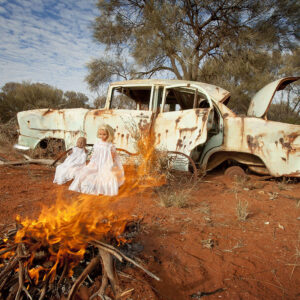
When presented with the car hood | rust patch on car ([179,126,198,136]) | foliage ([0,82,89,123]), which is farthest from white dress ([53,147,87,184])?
foliage ([0,82,89,123])

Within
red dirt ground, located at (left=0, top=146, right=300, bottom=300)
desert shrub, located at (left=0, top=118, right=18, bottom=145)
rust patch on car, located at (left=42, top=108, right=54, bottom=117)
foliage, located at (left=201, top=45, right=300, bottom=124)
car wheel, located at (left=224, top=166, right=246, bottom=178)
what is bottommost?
red dirt ground, located at (left=0, top=146, right=300, bottom=300)

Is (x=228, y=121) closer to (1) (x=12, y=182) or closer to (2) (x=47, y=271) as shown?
(2) (x=47, y=271)

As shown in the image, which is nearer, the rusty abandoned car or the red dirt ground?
the red dirt ground

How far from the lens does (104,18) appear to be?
435 inches

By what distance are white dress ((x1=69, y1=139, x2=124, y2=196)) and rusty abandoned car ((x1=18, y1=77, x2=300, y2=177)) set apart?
0.98 meters

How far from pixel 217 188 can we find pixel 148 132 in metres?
1.74

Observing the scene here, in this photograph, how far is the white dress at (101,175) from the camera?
3.20 meters

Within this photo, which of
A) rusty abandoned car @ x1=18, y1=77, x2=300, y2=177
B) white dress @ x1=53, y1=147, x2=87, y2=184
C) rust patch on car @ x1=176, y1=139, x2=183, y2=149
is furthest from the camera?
rust patch on car @ x1=176, y1=139, x2=183, y2=149

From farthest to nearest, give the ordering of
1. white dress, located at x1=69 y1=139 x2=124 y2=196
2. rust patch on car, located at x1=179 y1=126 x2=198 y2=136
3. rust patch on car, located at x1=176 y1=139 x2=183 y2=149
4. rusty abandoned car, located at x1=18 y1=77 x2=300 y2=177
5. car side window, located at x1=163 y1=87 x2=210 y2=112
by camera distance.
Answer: car side window, located at x1=163 y1=87 x2=210 y2=112 < rust patch on car, located at x1=176 y1=139 x2=183 y2=149 < rust patch on car, located at x1=179 y1=126 x2=198 y2=136 < rusty abandoned car, located at x1=18 y1=77 x2=300 y2=177 < white dress, located at x1=69 y1=139 x2=124 y2=196

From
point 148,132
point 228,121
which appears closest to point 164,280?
point 148,132

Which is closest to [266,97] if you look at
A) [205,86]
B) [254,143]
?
[254,143]

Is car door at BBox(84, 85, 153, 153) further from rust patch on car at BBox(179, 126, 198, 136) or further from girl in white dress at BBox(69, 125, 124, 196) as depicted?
girl in white dress at BBox(69, 125, 124, 196)

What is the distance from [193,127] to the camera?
398 centimetres

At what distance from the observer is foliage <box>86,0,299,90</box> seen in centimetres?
945
